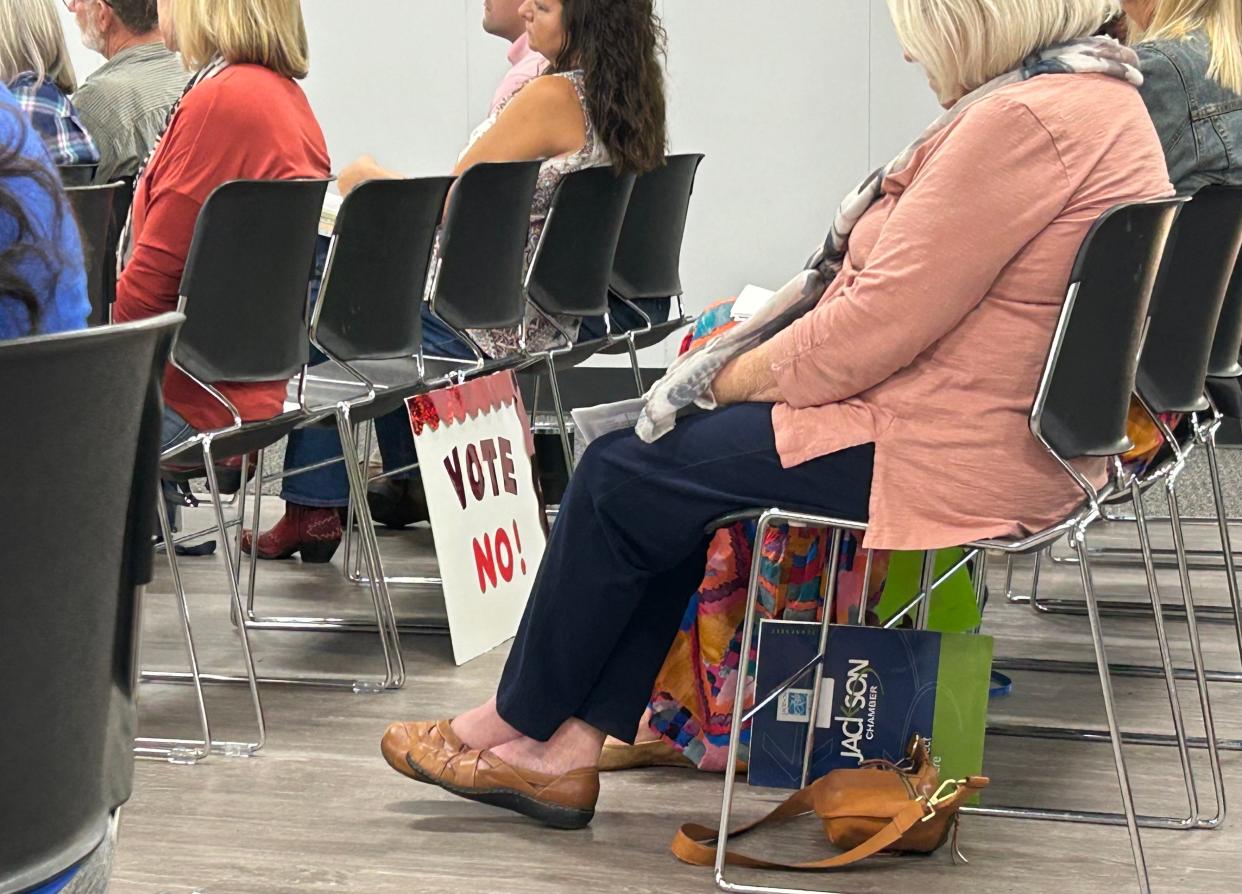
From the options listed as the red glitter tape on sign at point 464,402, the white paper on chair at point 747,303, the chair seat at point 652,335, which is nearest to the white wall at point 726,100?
the chair seat at point 652,335

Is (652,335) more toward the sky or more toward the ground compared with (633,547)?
more toward the ground

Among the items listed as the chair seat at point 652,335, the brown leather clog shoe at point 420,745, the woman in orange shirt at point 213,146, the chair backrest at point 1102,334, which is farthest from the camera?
the chair seat at point 652,335

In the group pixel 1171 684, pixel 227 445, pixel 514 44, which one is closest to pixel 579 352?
pixel 514 44

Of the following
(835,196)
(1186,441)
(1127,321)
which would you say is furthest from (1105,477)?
(835,196)

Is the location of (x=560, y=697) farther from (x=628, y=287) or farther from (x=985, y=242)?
(x=628, y=287)

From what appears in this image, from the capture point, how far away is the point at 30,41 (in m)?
3.89

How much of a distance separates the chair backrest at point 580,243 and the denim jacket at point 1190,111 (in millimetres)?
1120

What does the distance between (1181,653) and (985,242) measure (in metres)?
1.68

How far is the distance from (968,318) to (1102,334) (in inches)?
6.2

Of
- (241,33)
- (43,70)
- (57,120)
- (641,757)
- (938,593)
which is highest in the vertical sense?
(241,33)

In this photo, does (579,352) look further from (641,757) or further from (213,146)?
(641,757)

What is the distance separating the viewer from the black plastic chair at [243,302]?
8.66 ft

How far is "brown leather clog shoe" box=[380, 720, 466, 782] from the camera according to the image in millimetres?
2334

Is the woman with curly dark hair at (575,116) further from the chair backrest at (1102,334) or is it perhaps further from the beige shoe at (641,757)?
the chair backrest at (1102,334)
